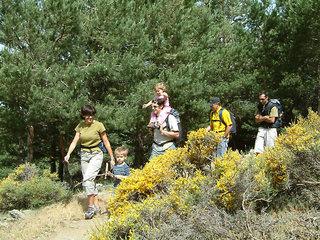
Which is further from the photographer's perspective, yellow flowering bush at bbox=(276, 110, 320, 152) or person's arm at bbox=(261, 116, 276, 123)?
person's arm at bbox=(261, 116, 276, 123)

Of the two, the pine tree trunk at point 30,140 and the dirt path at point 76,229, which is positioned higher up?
the dirt path at point 76,229

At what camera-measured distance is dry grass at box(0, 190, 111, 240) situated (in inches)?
249

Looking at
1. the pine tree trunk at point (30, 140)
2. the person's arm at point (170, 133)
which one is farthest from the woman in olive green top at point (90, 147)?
the pine tree trunk at point (30, 140)

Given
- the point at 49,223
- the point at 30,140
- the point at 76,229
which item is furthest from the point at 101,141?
the point at 30,140

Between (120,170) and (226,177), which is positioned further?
(120,170)

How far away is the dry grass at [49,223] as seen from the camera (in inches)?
249

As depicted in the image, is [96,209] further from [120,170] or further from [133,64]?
[133,64]

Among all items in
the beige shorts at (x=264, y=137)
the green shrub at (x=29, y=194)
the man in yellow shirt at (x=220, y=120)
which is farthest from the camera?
the green shrub at (x=29, y=194)

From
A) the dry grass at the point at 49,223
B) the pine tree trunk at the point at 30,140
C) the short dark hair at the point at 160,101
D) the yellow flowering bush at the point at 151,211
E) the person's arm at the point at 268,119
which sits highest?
the short dark hair at the point at 160,101

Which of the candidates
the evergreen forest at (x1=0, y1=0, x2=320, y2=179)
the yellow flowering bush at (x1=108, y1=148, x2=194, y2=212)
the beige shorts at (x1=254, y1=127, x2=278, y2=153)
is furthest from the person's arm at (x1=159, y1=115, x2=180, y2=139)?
the evergreen forest at (x1=0, y1=0, x2=320, y2=179)

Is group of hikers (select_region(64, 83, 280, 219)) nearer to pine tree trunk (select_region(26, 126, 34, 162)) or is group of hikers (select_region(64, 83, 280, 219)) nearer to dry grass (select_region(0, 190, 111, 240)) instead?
dry grass (select_region(0, 190, 111, 240))

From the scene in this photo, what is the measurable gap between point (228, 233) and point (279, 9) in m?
16.2

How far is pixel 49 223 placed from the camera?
6.74 metres

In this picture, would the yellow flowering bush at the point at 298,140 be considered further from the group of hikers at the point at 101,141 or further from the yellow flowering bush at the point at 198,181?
the group of hikers at the point at 101,141
